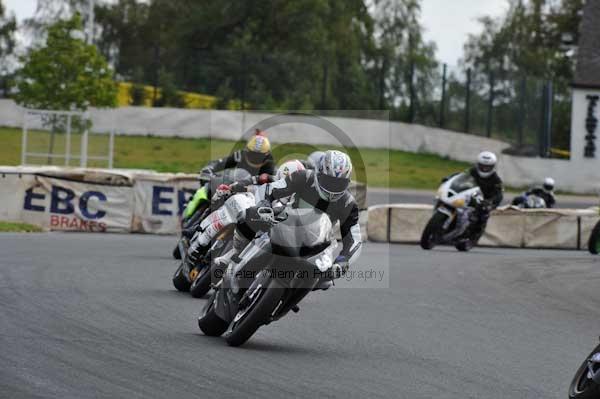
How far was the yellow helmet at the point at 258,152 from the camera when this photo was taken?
40.0ft

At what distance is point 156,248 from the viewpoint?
17812 millimetres

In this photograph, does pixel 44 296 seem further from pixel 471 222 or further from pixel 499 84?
pixel 499 84

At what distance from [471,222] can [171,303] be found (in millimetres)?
10122

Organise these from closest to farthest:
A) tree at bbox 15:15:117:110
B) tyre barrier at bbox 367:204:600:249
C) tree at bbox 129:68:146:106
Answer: tyre barrier at bbox 367:204:600:249 < tree at bbox 15:15:117:110 < tree at bbox 129:68:146:106

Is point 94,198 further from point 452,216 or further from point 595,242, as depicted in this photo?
point 595,242

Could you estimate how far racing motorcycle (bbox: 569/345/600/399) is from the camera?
6.29 metres

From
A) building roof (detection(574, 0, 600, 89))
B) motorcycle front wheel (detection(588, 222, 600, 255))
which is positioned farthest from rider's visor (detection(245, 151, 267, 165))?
building roof (detection(574, 0, 600, 89))

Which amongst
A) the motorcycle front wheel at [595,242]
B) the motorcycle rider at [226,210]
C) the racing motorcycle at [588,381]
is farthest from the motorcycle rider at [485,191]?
the racing motorcycle at [588,381]

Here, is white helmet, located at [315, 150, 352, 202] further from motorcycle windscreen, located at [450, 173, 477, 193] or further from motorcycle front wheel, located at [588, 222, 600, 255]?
motorcycle front wheel, located at [588, 222, 600, 255]

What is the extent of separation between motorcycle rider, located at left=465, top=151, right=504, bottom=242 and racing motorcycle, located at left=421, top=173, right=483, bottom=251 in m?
0.10

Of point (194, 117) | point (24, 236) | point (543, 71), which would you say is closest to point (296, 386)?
point (24, 236)

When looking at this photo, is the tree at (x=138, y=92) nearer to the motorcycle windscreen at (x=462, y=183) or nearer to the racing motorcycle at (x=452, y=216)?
the motorcycle windscreen at (x=462, y=183)

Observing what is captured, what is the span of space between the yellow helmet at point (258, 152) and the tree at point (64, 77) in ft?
75.0

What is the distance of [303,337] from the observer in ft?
31.4
